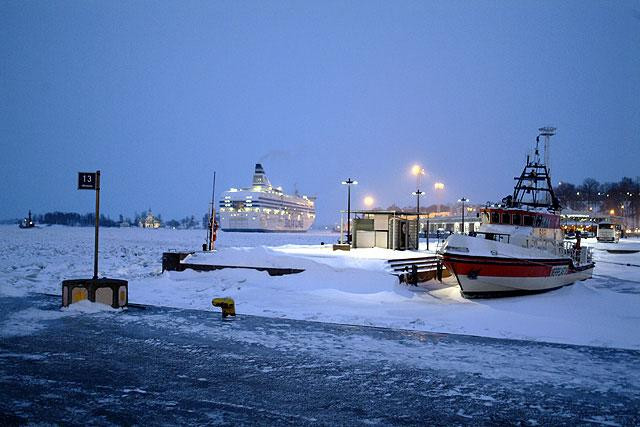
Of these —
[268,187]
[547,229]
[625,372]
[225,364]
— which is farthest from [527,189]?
[268,187]

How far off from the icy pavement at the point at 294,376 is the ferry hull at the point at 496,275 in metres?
8.96

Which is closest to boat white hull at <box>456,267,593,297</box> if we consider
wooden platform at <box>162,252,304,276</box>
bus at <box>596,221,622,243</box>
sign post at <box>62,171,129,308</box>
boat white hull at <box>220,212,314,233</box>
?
wooden platform at <box>162,252,304,276</box>

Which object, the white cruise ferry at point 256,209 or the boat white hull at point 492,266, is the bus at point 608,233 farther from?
the white cruise ferry at point 256,209

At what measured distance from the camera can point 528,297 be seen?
1956 cm

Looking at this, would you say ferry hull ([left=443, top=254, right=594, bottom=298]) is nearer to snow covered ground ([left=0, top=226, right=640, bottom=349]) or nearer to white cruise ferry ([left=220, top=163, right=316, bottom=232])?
snow covered ground ([left=0, top=226, right=640, bottom=349])

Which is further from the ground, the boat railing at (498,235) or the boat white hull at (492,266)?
the boat railing at (498,235)

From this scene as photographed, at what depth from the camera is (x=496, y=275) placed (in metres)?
19.0

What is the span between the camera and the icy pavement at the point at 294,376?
567 centimetres

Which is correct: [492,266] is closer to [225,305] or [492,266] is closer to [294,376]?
[225,305]

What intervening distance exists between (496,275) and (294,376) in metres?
13.8

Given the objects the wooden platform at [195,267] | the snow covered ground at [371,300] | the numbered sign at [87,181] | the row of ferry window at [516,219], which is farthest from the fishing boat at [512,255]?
the numbered sign at [87,181]

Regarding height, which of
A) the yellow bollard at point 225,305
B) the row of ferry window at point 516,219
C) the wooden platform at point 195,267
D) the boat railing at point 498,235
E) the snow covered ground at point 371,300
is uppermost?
the row of ferry window at point 516,219

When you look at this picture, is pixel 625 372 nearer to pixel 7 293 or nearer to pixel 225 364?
pixel 225 364

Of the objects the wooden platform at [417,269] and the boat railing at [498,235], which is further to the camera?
the boat railing at [498,235]
